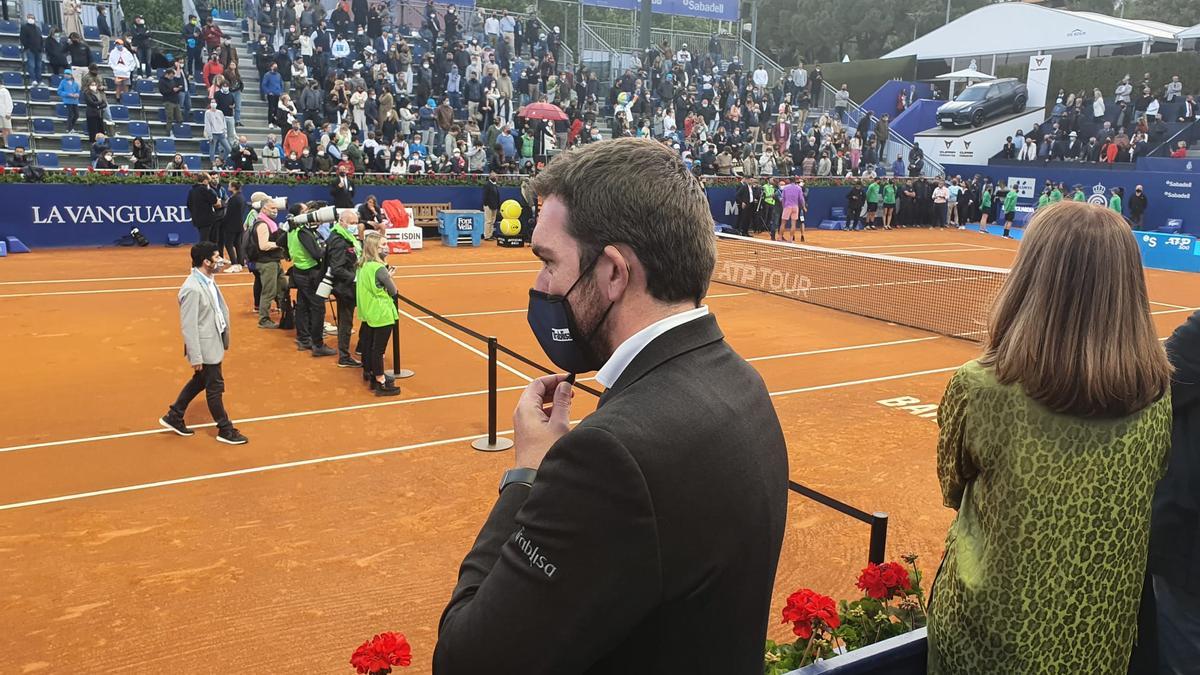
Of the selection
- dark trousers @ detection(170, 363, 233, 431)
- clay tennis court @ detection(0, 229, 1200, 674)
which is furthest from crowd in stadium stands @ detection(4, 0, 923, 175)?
dark trousers @ detection(170, 363, 233, 431)

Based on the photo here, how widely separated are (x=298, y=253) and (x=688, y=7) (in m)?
32.6

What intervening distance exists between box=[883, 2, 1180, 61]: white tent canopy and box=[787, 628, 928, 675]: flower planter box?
5066cm

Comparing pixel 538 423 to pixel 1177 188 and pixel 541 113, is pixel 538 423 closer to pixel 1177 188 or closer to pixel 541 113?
pixel 541 113

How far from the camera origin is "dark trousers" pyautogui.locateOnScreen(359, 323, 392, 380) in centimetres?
1062

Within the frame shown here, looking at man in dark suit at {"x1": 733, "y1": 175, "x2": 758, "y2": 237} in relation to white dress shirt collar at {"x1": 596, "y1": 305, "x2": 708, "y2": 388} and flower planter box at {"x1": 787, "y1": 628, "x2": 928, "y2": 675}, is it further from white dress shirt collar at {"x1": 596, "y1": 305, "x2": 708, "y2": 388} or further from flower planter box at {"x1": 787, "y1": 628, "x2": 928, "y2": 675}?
white dress shirt collar at {"x1": 596, "y1": 305, "x2": 708, "y2": 388}

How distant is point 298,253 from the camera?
12.6m

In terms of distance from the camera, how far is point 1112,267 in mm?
2447

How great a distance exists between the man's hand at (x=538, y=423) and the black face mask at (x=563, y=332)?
7 cm

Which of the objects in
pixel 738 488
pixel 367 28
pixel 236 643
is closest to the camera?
pixel 738 488

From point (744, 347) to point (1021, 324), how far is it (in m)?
11.1

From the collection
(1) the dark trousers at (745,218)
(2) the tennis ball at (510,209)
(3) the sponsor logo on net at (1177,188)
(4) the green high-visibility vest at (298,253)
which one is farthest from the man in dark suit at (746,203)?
(4) the green high-visibility vest at (298,253)

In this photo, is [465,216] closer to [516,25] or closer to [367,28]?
[367,28]

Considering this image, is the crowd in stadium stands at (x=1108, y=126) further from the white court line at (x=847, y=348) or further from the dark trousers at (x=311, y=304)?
the dark trousers at (x=311, y=304)

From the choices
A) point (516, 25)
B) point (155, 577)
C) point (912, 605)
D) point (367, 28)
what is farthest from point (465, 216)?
point (912, 605)
